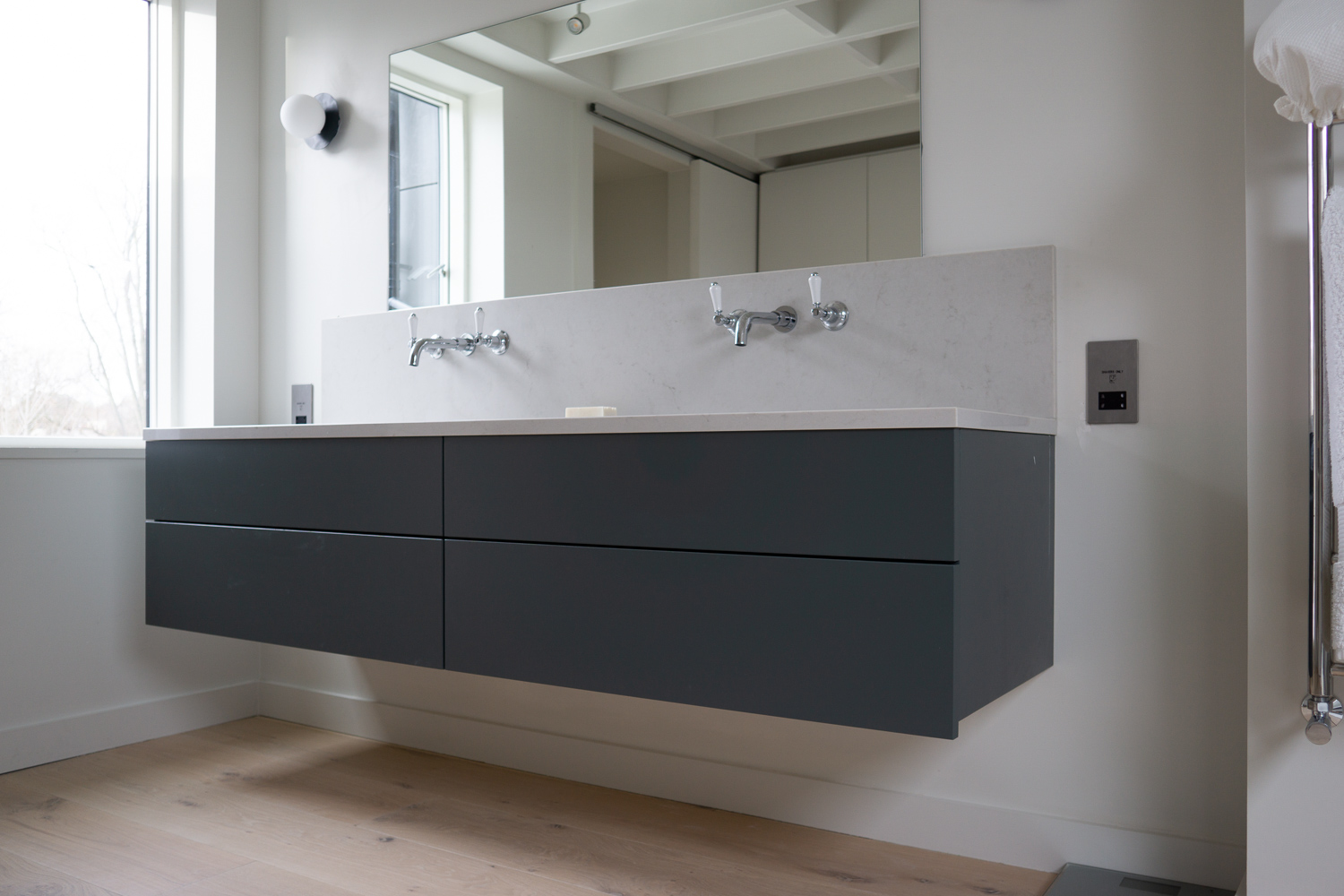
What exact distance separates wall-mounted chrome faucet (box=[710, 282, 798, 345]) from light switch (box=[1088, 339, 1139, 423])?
0.57m

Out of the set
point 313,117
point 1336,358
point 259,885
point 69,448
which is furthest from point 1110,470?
point 69,448

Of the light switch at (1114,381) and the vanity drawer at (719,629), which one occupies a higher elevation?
the light switch at (1114,381)

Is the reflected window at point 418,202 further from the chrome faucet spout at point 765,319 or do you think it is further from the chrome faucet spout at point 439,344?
the chrome faucet spout at point 765,319

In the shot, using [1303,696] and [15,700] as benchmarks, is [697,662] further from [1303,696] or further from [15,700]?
[15,700]

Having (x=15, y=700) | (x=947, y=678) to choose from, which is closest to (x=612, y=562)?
(x=947, y=678)

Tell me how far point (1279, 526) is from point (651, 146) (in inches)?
57.1

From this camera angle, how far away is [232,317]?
2.86m

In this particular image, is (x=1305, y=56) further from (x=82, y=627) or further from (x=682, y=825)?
(x=82, y=627)

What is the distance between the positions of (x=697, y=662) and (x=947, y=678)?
1.25ft

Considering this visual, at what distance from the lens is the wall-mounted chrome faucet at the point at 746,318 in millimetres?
1938

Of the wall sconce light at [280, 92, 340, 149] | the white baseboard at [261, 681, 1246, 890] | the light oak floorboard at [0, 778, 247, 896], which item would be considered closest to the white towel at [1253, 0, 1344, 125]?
the white baseboard at [261, 681, 1246, 890]

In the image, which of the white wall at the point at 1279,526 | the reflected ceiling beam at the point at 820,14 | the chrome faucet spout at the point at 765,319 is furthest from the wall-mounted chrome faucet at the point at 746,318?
the white wall at the point at 1279,526

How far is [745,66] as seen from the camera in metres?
2.09

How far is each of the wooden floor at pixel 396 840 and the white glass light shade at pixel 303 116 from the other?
169 centimetres
